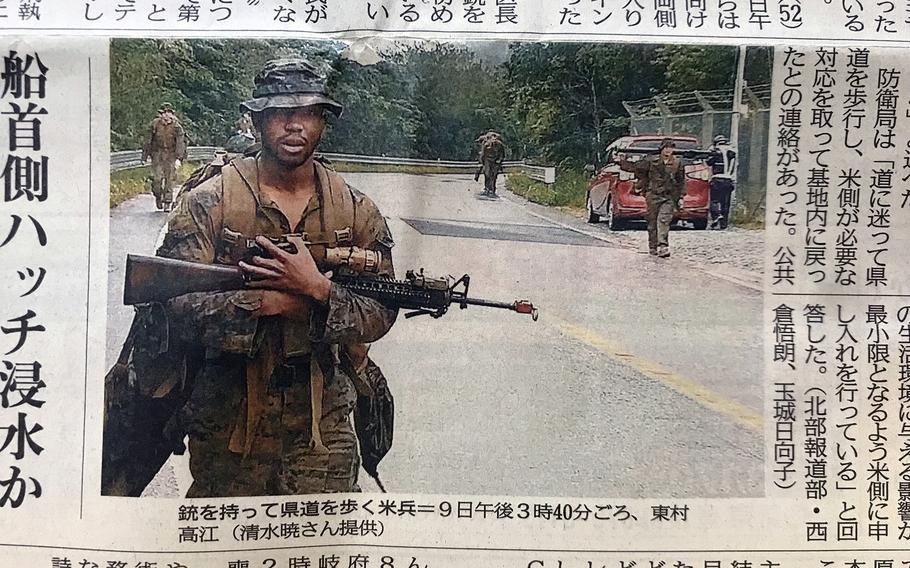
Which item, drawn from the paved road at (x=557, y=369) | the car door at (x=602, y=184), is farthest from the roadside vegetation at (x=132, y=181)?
the car door at (x=602, y=184)

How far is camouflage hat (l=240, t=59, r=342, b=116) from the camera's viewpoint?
1.62 ft

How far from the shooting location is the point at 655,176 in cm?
51

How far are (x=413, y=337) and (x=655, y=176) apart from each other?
189mm

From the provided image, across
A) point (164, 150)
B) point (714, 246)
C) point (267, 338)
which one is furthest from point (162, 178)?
point (714, 246)

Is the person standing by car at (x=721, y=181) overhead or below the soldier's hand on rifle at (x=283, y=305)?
overhead

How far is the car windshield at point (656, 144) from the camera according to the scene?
0.50m

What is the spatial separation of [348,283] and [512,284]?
0.35ft

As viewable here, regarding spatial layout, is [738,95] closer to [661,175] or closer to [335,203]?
[661,175]

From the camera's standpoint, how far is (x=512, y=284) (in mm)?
504

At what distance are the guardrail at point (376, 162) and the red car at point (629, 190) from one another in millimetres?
34

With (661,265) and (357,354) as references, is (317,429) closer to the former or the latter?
(357,354)

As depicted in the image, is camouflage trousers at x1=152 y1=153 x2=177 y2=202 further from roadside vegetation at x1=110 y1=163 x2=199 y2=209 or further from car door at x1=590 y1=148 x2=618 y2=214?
car door at x1=590 y1=148 x2=618 y2=214

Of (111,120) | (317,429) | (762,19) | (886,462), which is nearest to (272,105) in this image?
(111,120)

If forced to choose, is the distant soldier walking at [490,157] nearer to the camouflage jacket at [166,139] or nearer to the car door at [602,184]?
the car door at [602,184]
